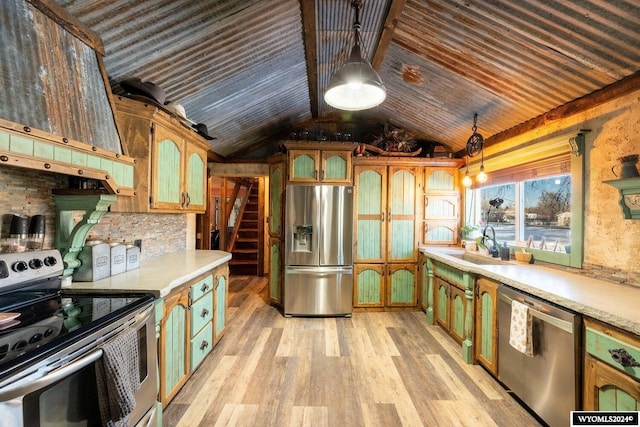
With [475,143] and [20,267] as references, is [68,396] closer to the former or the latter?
[20,267]

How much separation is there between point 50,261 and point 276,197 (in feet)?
8.92

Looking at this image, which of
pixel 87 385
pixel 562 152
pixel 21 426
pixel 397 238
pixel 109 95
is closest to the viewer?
pixel 21 426

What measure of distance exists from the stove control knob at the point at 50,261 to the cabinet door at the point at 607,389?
9.41 ft

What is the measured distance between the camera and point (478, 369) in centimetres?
259

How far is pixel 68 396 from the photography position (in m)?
1.06

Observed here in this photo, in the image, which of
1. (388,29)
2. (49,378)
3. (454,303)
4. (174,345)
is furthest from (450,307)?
(49,378)

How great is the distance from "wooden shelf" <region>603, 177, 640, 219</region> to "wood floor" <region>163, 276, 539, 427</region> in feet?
4.95

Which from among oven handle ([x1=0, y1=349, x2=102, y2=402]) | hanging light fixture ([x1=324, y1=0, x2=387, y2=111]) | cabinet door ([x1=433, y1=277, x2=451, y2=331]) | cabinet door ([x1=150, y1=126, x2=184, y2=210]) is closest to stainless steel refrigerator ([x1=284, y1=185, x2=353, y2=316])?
cabinet door ([x1=433, y1=277, x2=451, y2=331])

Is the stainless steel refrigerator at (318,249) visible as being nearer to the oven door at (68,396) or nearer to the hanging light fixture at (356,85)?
the hanging light fixture at (356,85)

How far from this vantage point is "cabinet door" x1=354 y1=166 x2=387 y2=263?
4.08 metres

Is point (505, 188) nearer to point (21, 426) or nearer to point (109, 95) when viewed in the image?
point (109, 95)

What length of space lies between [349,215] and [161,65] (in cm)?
252

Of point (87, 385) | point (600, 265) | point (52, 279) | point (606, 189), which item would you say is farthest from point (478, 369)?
point (52, 279)

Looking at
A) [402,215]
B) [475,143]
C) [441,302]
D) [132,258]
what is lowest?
[441,302]
